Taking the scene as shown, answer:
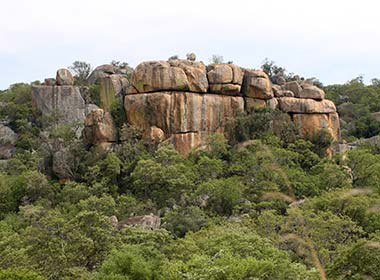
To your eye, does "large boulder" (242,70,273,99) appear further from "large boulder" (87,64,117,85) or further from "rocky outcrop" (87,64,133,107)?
"large boulder" (87,64,117,85)

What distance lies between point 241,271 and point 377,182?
14.3 metres

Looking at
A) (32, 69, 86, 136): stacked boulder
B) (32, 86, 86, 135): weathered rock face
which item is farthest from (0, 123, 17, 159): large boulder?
(32, 86, 86, 135): weathered rock face

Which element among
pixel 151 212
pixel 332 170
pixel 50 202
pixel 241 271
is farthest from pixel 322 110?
pixel 241 271

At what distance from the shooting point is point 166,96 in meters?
29.7

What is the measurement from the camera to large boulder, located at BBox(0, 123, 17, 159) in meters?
34.6

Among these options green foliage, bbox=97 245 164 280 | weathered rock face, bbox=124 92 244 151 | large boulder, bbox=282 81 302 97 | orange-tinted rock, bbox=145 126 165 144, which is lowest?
green foliage, bbox=97 245 164 280

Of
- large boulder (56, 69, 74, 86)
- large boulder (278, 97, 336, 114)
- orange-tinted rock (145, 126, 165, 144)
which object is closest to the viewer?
orange-tinted rock (145, 126, 165, 144)

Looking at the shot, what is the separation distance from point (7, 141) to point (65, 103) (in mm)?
4613

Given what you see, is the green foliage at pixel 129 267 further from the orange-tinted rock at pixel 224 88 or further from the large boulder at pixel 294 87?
the large boulder at pixel 294 87

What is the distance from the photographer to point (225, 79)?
102ft

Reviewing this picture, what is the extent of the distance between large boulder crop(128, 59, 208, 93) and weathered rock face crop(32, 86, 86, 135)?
6.33 meters

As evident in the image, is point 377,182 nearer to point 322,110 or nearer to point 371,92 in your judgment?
point 322,110

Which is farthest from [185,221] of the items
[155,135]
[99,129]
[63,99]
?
[63,99]

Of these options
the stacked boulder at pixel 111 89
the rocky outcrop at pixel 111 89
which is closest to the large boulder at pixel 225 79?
the rocky outcrop at pixel 111 89
